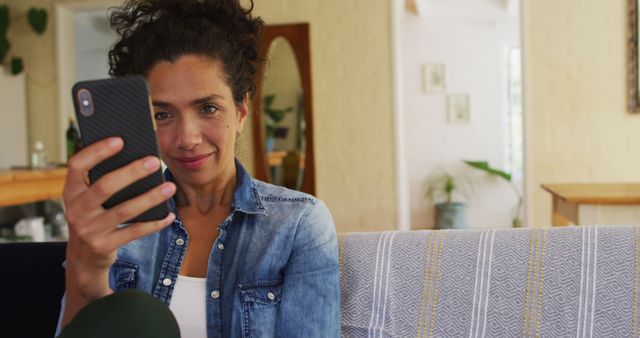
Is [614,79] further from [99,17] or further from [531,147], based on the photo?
[99,17]

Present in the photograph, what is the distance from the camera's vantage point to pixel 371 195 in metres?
4.60

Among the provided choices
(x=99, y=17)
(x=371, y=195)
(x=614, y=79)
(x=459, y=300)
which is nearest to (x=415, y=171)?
(x=371, y=195)

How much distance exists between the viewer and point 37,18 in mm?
4902

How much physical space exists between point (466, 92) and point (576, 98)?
2.63 metres

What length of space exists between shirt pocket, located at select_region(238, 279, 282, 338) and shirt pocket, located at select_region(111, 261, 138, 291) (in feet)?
0.65

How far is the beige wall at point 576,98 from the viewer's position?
4285 millimetres

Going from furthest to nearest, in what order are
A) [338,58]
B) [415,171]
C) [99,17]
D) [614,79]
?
1. [415,171]
2. [99,17]
3. [338,58]
4. [614,79]

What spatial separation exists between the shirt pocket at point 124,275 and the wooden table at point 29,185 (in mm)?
2067

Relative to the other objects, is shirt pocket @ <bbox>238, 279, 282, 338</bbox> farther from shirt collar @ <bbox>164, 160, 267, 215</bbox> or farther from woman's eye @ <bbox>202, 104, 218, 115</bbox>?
woman's eye @ <bbox>202, 104, 218, 115</bbox>

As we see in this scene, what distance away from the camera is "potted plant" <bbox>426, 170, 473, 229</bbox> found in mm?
6555

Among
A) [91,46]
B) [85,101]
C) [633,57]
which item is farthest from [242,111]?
[91,46]

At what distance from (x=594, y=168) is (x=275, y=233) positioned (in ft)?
12.2

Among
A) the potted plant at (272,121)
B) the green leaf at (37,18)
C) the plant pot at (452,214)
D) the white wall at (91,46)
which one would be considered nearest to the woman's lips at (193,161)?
the potted plant at (272,121)

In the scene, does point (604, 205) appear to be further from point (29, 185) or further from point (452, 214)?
point (452, 214)
